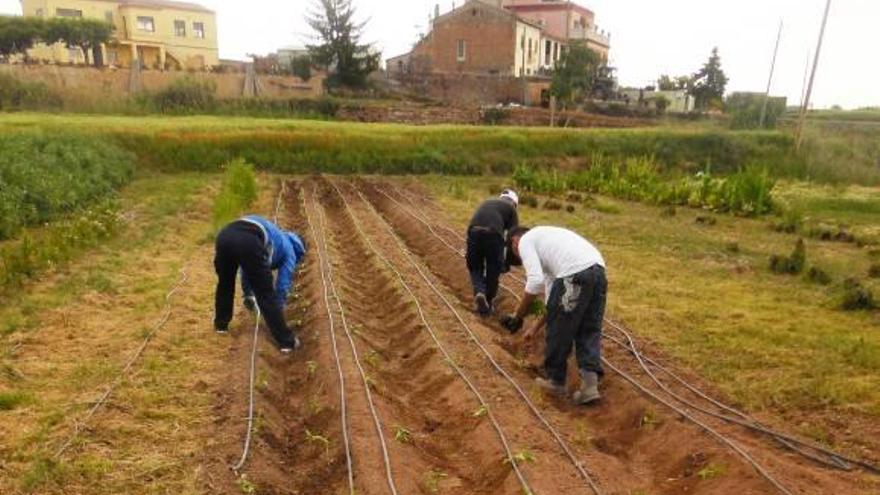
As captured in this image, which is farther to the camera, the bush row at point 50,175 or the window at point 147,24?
the window at point 147,24

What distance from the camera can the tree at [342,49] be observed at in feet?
105

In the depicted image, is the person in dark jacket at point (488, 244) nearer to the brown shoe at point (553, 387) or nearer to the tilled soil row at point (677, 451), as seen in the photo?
the tilled soil row at point (677, 451)

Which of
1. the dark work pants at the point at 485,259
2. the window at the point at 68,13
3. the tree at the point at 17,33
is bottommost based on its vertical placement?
the dark work pants at the point at 485,259

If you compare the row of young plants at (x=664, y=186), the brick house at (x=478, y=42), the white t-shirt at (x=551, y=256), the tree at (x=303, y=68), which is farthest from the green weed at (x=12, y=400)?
the brick house at (x=478, y=42)

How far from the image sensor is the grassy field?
19.1 ft

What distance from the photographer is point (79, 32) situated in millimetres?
31875

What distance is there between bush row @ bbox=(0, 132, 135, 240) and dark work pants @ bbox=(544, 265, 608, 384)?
27.1 feet

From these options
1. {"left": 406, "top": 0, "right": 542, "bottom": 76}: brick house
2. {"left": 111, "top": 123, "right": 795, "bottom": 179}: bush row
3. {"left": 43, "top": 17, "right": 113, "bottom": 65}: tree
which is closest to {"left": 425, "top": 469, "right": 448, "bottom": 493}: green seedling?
{"left": 111, "top": 123, "right": 795, "bottom": 179}: bush row

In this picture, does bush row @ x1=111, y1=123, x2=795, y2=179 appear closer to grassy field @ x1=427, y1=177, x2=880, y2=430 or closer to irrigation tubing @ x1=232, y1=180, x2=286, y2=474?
grassy field @ x1=427, y1=177, x2=880, y2=430

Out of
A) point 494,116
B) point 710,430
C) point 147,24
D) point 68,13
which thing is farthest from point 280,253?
point 68,13

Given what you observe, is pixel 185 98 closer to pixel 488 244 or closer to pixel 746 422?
pixel 488 244

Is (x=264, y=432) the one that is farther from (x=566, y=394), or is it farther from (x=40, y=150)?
(x=40, y=150)

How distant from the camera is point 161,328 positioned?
6598 millimetres

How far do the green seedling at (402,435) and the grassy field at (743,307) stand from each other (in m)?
2.72
